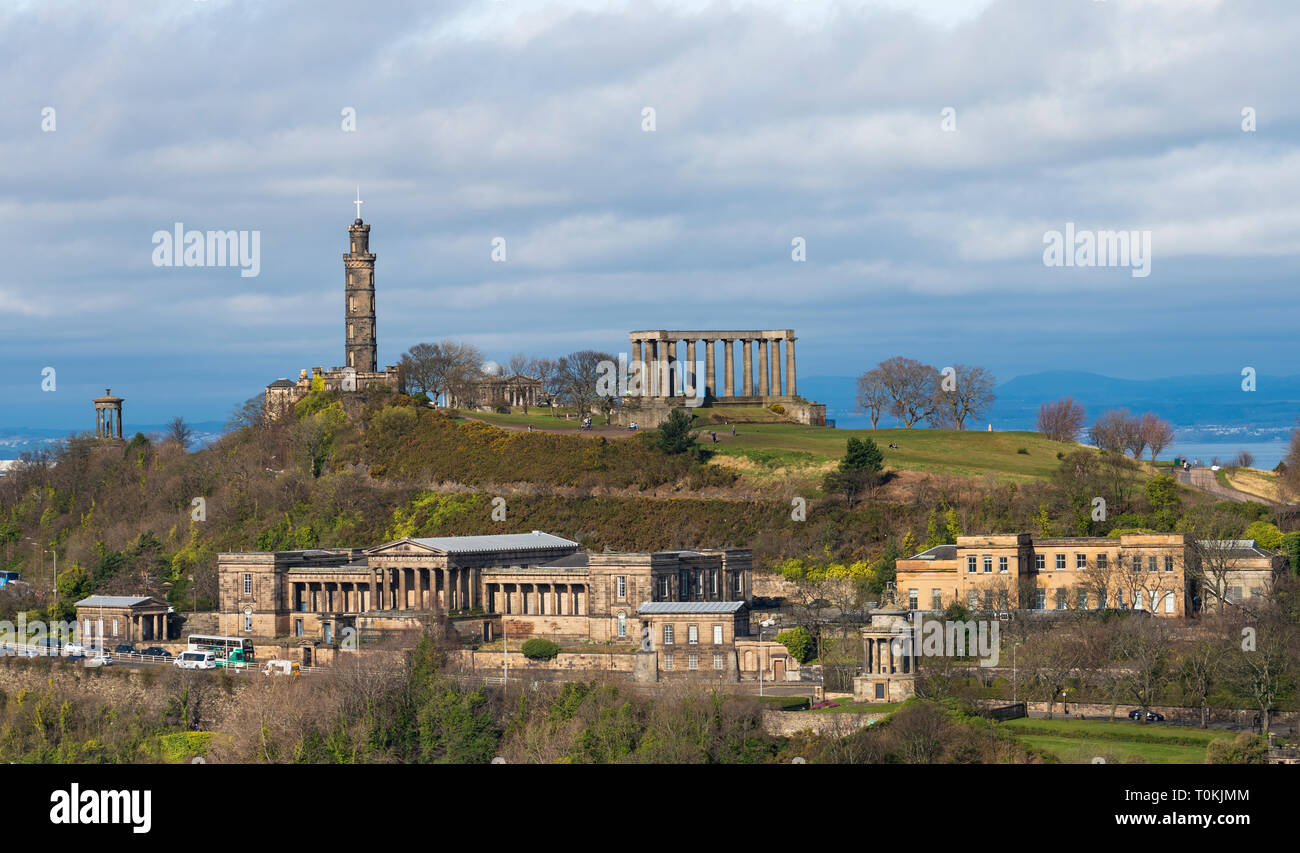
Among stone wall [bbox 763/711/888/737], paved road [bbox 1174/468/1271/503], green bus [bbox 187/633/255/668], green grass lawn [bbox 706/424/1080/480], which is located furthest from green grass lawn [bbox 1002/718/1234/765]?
green bus [bbox 187/633/255/668]

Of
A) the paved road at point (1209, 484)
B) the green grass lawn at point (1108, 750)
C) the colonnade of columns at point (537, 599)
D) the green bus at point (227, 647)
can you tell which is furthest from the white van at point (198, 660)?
the paved road at point (1209, 484)

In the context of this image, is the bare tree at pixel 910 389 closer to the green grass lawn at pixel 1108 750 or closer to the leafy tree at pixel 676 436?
the leafy tree at pixel 676 436

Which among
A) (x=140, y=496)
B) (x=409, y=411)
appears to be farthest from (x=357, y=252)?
(x=140, y=496)

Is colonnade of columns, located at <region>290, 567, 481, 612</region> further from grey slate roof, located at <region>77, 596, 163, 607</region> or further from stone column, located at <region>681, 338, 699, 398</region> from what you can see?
stone column, located at <region>681, 338, 699, 398</region>

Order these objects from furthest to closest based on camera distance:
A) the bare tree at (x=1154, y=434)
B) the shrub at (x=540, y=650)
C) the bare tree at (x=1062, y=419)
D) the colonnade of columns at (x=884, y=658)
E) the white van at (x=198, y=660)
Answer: the bare tree at (x=1062, y=419) < the bare tree at (x=1154, y=434) < the white van at (x=198, y=660) < the shrub at (x=540, y=650) < the colonnade of columns at (x=884, y=658)

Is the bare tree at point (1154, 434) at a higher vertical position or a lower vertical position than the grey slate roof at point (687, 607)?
higher

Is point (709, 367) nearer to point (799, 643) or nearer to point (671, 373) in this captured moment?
point (671, 373)

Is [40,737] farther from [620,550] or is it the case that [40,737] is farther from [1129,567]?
[1129,567]
